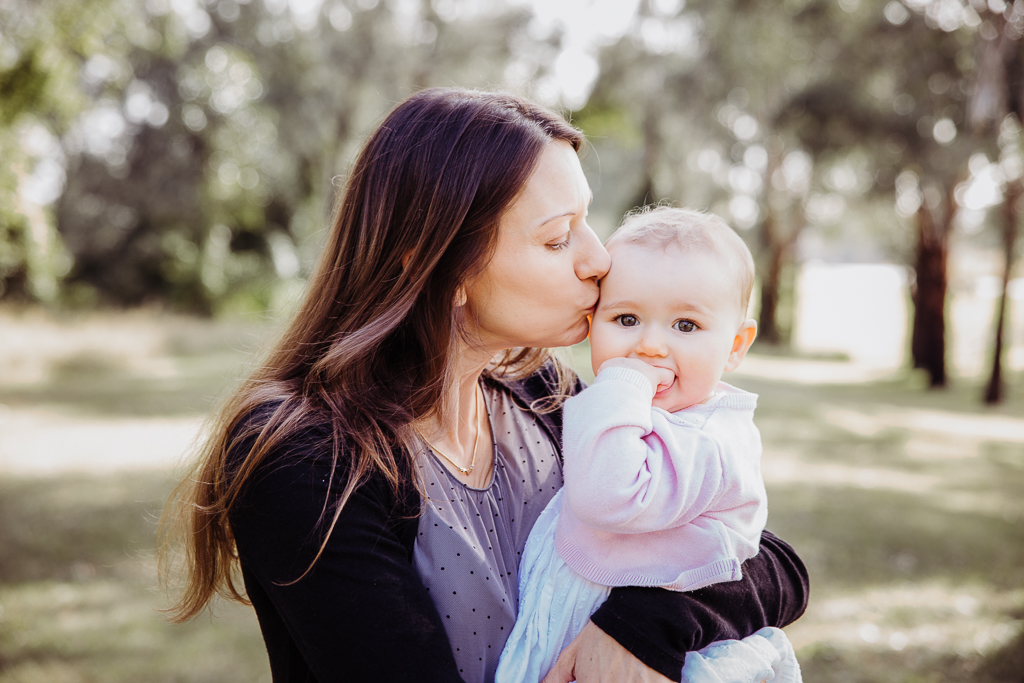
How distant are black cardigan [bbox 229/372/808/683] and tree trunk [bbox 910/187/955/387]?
18.0 meters

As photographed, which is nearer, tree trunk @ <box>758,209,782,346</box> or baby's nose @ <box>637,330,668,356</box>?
baby's nose @ <box>637,330,668,356</box>

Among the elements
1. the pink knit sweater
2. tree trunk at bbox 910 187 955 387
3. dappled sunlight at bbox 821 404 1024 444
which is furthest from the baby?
tree trunk at bbox 910 187 955 387

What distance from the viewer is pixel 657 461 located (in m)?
1.54

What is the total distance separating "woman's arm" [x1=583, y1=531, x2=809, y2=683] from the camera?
4.84 feet

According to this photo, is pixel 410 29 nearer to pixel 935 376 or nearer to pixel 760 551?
pixel 935 376

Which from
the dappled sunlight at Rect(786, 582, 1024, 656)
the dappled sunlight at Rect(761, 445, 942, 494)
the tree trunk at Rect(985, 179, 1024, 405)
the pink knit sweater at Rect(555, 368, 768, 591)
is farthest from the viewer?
the tree trunk at Rect(985, 179, 1024, 405)

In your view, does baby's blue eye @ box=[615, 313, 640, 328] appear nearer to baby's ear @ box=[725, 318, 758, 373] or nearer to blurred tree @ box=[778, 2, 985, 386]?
baby's ear @ box=[725, 318, 758, 373]

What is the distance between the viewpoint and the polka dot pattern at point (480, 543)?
159 centimetres

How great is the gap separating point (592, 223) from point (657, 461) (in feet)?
60.1

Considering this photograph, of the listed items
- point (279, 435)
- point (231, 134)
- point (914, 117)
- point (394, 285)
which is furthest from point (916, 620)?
point (231, 134)

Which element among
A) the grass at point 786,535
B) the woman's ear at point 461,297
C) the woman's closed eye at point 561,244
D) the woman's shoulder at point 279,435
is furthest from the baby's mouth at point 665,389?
the grass at point 786,535

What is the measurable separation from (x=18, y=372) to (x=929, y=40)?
54.3ft

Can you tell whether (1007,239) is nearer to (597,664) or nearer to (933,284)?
(933,284)

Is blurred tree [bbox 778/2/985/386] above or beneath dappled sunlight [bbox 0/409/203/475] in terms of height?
above
